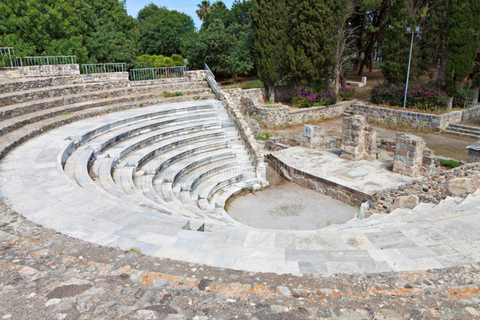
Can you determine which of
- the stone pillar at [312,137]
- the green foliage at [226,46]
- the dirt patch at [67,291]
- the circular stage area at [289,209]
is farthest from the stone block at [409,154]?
the green foliage at [226,46]

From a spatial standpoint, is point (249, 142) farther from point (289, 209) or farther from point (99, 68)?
point (99, 68)

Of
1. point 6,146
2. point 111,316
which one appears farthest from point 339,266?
point 6,146

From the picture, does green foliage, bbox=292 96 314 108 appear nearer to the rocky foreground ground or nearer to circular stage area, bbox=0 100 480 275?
circular stage area, bbox=0 100 480 275

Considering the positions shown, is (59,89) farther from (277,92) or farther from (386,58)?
(386,58)

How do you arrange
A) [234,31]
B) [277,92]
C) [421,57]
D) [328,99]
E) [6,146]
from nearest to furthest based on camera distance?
[6,146], [421,57], [328,99], [277,92], [234,31]

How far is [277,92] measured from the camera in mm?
25312

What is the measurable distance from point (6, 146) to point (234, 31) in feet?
75.2

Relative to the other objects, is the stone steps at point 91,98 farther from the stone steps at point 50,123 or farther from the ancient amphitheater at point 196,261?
the ancient amphitheater at point 196,261

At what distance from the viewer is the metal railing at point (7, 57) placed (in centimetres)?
1443

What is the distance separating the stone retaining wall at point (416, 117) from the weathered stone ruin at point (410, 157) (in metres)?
8.25

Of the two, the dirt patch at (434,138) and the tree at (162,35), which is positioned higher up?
the tree at (162,35)

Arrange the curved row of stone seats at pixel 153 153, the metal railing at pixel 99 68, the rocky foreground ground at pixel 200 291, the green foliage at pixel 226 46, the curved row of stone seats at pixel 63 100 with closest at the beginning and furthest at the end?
the rocky foreground ground at pixel 200 291 → the curved row of stone seats at pixel 153 153 → the curved row of stone seats at pixel 63 100 → the metal railing at pixel 99 68 → the green foliage at pixel 226 46

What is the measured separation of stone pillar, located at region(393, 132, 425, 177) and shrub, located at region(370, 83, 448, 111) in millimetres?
10467

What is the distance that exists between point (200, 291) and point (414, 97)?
21864 mm
